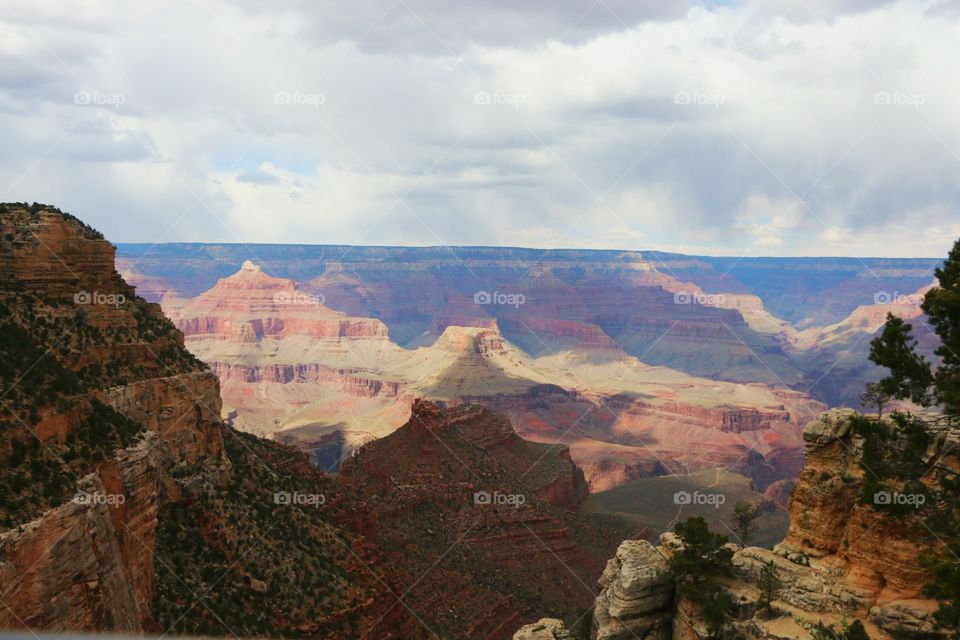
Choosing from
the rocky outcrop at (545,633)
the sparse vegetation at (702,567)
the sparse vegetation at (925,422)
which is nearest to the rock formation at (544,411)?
the rocky outcrop at (545,633)

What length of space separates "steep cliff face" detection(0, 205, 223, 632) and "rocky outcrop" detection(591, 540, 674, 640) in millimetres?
15641

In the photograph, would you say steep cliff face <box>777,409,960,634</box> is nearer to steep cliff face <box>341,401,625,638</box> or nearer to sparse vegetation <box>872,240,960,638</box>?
sparse vegetation <box>872,240,960,638</box>

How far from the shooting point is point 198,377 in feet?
125

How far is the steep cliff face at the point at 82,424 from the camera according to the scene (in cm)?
2222

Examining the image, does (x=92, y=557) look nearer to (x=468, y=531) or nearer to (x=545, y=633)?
(x=545, y=633)

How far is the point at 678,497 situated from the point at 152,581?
73794mm

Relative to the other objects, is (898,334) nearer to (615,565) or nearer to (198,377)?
(615,565)

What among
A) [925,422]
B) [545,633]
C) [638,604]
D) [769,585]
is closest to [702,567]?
[638,604]

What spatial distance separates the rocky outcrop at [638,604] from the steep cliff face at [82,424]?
15641mm

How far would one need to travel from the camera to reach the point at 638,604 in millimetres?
26875

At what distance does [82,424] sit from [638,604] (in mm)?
20181

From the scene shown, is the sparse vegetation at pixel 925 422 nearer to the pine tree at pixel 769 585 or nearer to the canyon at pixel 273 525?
Result: the canyon at pixel 273 525

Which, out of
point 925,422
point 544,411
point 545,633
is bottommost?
point 545,633

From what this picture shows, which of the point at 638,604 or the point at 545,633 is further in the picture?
the point at 545,633
